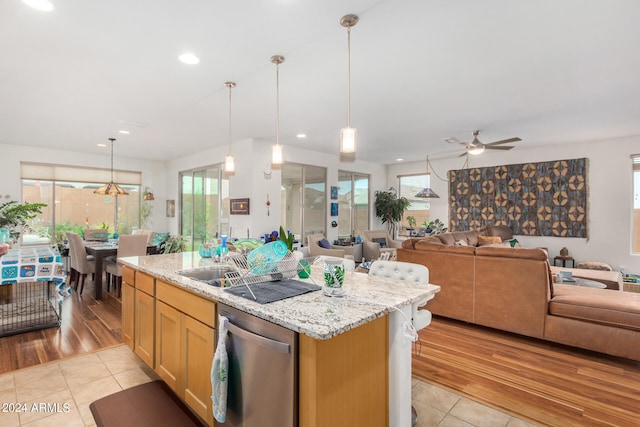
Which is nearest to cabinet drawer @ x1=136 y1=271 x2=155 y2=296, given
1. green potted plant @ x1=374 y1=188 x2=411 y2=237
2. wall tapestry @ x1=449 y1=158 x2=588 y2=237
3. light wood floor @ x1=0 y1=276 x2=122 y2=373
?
light wood floor @ x1=0 y1=276 x2=122 y2=373

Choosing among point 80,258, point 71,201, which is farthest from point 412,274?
point 71,201

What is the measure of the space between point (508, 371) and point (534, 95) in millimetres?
2923

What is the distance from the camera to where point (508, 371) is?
257cm

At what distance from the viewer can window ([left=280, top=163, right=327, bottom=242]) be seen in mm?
6285

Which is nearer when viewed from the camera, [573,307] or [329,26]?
[329,26]

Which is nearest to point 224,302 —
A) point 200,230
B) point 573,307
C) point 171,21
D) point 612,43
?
point 171,21

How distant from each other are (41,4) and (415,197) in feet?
24.6

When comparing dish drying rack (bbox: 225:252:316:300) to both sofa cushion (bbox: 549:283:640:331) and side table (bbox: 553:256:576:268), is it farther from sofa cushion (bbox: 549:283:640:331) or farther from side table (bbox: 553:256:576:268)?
side table (bbox: 553:256:576:268)

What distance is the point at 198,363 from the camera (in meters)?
1.77

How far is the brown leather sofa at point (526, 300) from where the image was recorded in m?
2.75

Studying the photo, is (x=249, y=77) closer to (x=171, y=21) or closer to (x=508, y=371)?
(x=171, y=21)

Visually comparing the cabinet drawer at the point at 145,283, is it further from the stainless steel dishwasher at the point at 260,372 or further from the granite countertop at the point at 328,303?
the stainless steel dishwasher at the point at 260,372

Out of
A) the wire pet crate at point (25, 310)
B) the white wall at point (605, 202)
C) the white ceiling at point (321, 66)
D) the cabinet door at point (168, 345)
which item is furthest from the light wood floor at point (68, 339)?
the white wall at point (605, 202)

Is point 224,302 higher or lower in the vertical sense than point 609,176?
lower
